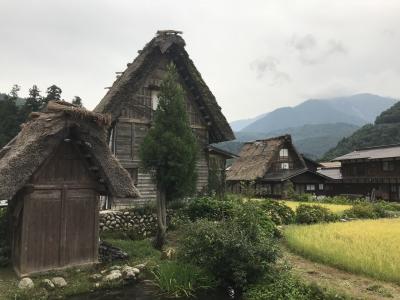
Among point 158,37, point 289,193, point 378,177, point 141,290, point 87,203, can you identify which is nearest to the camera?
point 141,290

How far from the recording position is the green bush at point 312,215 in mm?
20969

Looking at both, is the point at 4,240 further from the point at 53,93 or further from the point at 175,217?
the point at 53,93

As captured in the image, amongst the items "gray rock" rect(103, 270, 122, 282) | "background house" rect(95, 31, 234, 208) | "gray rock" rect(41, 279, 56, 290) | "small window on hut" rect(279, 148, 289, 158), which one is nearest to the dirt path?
"gray rock" rect(103, 270, 122, 282)

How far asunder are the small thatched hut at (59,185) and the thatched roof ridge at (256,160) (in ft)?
101

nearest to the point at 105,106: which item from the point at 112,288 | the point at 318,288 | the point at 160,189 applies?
the point at 160,189

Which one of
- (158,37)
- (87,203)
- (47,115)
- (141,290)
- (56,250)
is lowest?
(141,290)

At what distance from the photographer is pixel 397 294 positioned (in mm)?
8922

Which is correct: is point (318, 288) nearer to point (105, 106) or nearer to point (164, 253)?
point (164, 253)

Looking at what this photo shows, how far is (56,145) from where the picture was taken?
37.5 ft

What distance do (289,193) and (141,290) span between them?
29.9m

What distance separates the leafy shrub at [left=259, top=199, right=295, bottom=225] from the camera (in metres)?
20.4

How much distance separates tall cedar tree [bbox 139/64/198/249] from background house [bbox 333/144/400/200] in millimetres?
29451

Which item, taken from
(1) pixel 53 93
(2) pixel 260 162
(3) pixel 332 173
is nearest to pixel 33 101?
(1) pixel 53 93

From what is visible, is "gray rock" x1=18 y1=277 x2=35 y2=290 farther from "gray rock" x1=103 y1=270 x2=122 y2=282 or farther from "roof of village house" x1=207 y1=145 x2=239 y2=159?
"roof of village house" x1=207 y1=145 x2=239 y2=159
